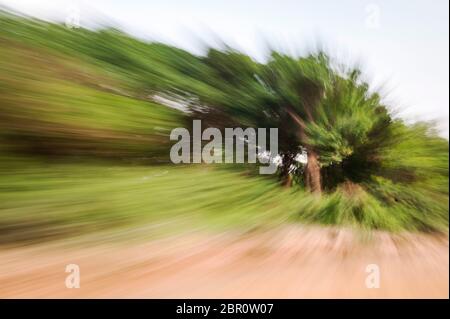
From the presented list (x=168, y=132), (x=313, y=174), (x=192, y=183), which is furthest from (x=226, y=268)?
(x=313, y=174)

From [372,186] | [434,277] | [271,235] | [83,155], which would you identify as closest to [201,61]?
[83,155]

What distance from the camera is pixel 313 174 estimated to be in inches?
59.0

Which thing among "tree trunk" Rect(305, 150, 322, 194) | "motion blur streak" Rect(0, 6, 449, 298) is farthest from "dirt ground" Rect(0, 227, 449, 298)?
"tree trunk" Rect(305, 150, 322, 194)

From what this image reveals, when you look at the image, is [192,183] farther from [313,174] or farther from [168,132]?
[313,174]

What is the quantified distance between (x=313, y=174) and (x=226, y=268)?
2.27ft

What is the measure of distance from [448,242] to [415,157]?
456mm

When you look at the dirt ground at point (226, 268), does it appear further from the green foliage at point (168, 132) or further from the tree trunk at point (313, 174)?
the tree trunk at point (313, 174)

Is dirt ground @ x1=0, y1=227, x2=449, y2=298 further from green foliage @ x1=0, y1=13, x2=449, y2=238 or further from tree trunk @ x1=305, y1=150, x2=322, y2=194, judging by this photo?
tree trunk @ x1=305, y1=150, x2=322, y2=194

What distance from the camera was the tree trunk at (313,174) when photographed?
1.46 meters

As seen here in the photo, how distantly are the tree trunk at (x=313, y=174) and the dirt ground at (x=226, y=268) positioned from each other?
245 millimetres

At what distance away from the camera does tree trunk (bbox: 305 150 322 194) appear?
57.5 inches

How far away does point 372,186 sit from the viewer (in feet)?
5.28

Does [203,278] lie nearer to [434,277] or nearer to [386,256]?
[386,256]
